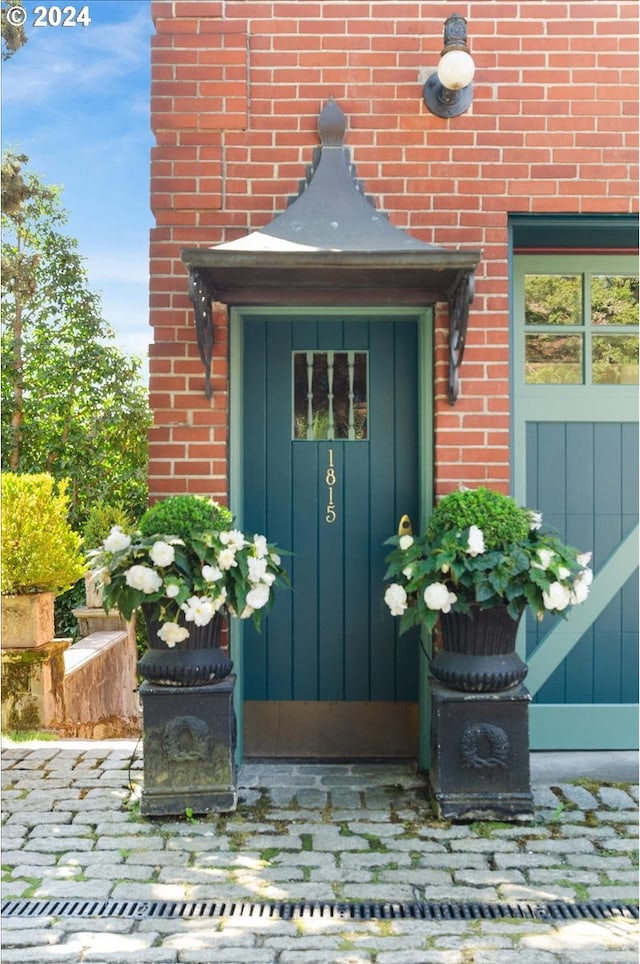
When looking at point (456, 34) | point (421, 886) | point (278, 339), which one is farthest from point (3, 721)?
point (456, 34)

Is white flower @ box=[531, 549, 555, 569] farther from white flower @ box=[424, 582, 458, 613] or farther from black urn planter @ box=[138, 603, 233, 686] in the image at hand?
black urn planter @ box=[138, 603, 233, 686]

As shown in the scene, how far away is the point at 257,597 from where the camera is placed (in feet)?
11.6

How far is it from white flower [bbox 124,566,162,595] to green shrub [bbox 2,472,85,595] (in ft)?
8.22

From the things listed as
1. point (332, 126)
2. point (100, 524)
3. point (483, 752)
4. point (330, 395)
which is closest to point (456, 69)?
point (332, 126)

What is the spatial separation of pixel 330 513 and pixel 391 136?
1899 mm

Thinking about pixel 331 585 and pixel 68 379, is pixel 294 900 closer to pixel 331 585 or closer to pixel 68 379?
pixel 331 585

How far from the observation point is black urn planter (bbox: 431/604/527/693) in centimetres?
351

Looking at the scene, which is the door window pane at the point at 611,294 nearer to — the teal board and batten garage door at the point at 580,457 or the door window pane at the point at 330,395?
the teal board and batten garage door at the point at 580,457

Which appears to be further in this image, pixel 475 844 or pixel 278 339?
pixel 278 339

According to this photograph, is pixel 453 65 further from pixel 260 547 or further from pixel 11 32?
pixel 11 32

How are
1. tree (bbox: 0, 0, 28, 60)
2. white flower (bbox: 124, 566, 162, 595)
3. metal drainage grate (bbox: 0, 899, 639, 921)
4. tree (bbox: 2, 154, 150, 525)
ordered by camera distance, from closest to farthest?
A: metal drainage grate (bbox: 0, 899, 639, 921) < white flower (bbox: 124, 566, 162, 595) < tree (bbox: 0, 0, 28, 60) < tree (bbox: 2, 154, 150, 525)

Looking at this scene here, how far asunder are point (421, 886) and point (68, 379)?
9.59m

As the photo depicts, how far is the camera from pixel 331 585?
4.27m

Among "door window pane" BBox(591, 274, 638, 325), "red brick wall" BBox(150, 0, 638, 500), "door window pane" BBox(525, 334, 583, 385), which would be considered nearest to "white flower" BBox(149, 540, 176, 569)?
"red brick wall" BBox(150, 0, 638, 500)
